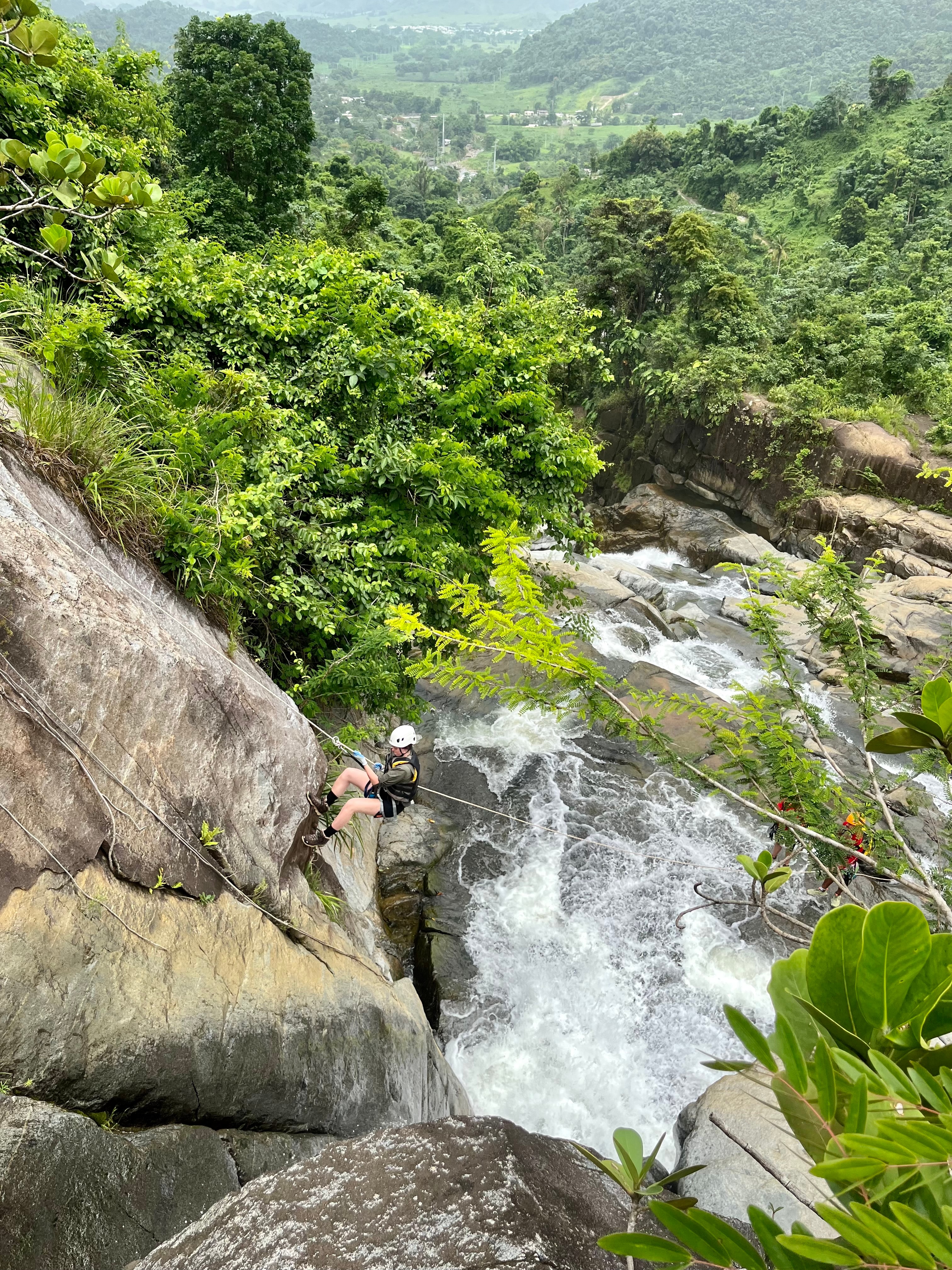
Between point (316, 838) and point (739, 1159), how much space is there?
3.95m

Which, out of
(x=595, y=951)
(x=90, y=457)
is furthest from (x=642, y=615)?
(x=90, y=457)

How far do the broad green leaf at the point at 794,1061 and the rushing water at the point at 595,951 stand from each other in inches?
213

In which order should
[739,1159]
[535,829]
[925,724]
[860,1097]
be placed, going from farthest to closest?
[535,829], [739,1159], [925,724], [860,1097]

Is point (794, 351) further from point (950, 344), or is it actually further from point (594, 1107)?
point (594, 1107)

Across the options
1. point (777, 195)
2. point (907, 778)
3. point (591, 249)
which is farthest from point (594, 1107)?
point (777, 195)

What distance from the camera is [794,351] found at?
21.9 m

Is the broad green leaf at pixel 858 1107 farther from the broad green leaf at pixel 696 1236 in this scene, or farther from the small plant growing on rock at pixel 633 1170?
the small plant growing on rock at pixel 633 1170

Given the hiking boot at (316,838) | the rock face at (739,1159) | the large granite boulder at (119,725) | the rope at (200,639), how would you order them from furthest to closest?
the hiking boot at (316,838) → the rock face at (739,1159) → the rope at (200,639) → the large granite boulder at (119,725)

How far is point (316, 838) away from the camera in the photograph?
17.2 feet

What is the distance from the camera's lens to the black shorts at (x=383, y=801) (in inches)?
209

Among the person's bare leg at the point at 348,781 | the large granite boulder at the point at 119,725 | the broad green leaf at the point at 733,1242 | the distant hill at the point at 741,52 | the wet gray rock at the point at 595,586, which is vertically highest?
the distant hill at the point at 741,52

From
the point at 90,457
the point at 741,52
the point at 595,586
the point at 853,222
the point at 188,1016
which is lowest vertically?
the point at 595,586

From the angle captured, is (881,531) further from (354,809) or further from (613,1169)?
(613,1169)

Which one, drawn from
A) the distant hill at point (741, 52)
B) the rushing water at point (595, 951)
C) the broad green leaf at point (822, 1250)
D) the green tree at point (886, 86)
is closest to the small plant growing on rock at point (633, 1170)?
the broad green leaf at point (822, 1250)
